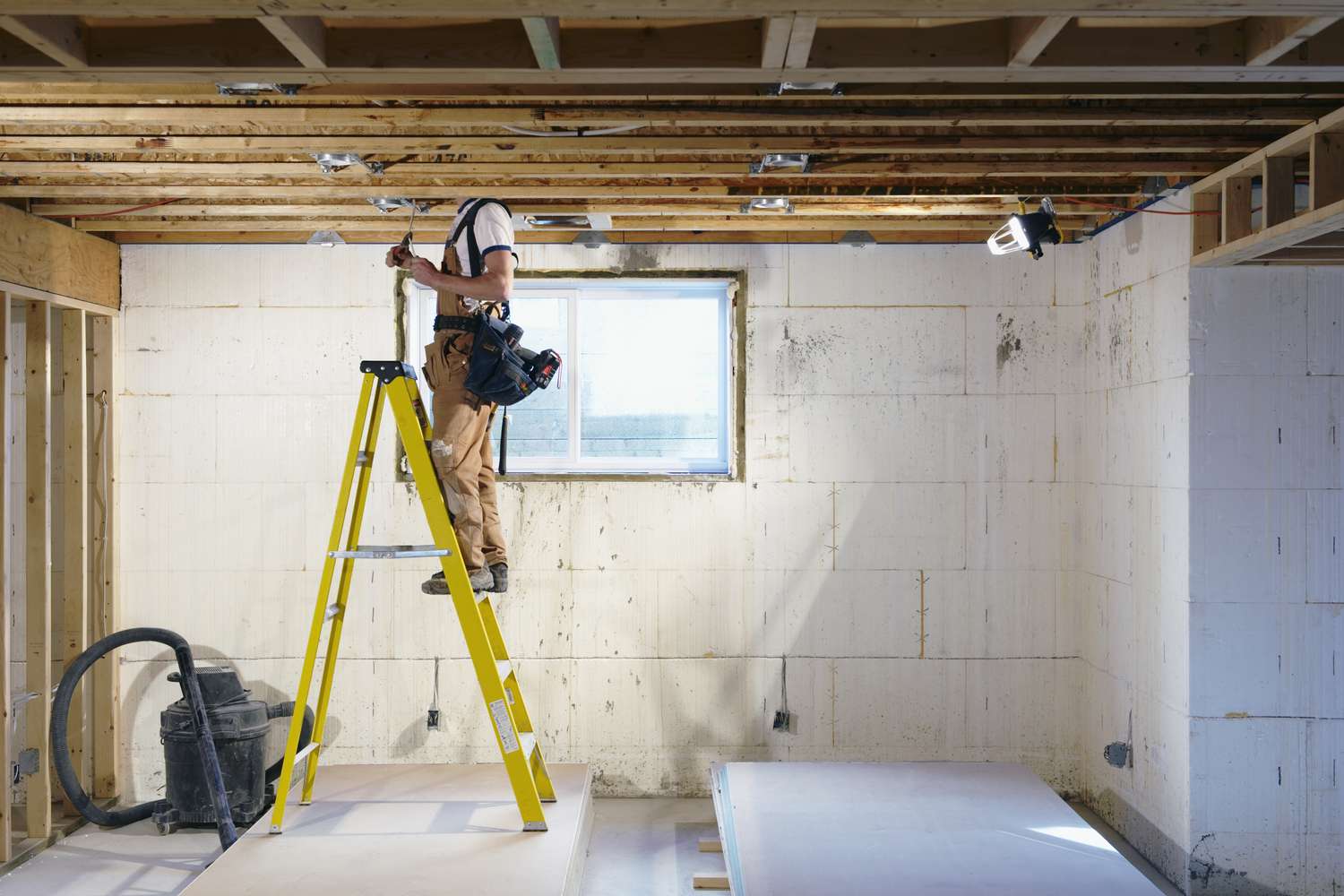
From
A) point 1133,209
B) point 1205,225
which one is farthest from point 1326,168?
point 1133,209

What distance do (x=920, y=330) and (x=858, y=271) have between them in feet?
1.39

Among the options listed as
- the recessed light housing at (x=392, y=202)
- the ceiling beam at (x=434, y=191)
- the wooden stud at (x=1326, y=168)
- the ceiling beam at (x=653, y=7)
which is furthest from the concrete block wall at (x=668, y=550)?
the ceiling beam at (x=653, y=7)

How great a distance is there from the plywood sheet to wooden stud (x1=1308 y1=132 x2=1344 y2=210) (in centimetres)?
476

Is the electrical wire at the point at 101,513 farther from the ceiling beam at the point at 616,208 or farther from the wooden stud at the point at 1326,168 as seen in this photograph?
the wooden stud at the point at 1326,168

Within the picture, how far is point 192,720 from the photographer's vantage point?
14.7 feet

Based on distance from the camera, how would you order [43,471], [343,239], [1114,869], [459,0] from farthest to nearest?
[343,239] → [43,471] → [1114,869] → [459,0]

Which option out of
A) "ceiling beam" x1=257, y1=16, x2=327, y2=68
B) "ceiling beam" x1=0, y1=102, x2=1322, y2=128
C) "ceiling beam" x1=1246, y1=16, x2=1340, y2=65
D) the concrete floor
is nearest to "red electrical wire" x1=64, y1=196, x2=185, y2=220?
"ceiling beam" x1=0, y1=102, x2=1322, y2=128

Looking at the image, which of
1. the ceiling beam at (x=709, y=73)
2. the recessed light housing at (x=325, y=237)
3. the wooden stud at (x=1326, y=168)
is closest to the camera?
the ceiling beam at (x=709, y=73)

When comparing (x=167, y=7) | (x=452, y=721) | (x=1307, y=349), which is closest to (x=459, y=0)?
(x=167, y=7)

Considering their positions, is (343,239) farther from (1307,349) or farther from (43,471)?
(1307,349)

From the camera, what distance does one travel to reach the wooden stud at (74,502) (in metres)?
4.75

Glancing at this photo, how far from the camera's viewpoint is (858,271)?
16.8 feet

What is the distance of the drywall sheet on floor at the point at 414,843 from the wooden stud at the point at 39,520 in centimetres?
128

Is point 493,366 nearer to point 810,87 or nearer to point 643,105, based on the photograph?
point 643,105
